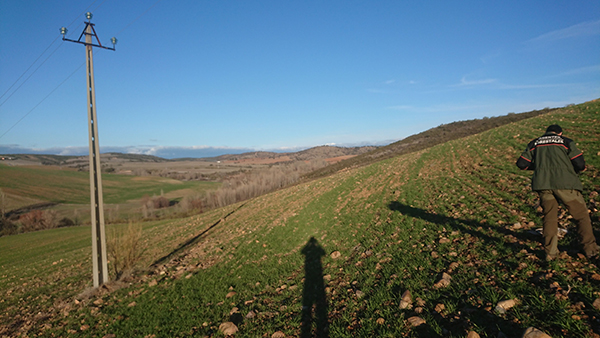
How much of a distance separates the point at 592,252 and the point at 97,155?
1314 cm

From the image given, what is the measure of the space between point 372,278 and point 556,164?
4.26 metres

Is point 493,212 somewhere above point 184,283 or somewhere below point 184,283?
above

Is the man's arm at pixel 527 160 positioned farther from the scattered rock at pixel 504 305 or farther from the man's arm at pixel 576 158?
the scattered rock at pixel 504 305

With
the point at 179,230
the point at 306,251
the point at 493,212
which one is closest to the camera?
the point at 493,212

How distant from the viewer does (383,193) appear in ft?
51.0

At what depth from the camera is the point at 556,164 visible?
5242 millimetres

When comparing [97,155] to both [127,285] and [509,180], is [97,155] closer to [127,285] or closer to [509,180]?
A: [127,285]

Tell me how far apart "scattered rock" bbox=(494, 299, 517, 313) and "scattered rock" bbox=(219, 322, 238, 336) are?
15.3 feet

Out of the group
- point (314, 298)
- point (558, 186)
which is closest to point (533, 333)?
point (558, 186)

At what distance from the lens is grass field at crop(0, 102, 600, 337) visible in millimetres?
4355

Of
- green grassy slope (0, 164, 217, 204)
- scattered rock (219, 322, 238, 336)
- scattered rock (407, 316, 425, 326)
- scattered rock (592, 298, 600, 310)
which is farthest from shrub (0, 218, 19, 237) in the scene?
scattered rock (592, 298, 600, 310)

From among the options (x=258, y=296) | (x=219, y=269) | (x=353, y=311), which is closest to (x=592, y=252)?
(x=353, y=311)

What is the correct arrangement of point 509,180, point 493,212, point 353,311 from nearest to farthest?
point 353,311
point 493,212
point 509,180

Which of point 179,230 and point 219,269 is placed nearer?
point 219,269
